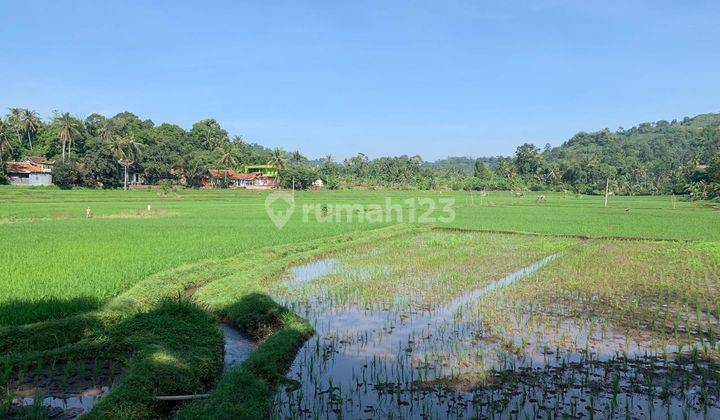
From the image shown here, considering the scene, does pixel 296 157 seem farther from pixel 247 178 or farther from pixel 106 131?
pixel 106 131

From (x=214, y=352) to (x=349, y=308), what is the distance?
318cm

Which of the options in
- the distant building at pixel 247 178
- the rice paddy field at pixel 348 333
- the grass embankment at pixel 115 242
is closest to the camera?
the rice paddy field at pixel 348 333

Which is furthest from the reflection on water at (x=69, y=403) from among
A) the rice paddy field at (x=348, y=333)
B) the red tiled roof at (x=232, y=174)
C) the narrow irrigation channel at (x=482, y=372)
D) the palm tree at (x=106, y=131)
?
the red tiled roof at (x=232, y=174)

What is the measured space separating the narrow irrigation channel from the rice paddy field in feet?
0.08

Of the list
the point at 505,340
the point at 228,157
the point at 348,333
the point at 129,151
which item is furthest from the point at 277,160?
the point at 505,340

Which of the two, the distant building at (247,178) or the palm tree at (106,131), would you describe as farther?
the distant building at (247,178)

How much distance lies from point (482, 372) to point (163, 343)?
3765 mm

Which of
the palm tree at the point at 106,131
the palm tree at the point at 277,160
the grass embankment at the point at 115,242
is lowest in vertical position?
the grass embankment at the point at 115,242

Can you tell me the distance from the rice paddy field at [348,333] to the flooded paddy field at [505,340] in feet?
0.09

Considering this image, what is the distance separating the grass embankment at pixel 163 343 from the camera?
14.8ft

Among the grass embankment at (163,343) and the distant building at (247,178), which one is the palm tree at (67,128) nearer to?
the distant building at (247,178)

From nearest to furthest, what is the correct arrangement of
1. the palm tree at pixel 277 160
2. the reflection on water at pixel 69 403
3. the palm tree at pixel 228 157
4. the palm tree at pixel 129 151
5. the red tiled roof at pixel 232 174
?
1. the reflection on water at pixel 69 403
2. the palm tree at pixel 129 151
3. the palm tree at pixel 228 157
4. the red tiled roof at pixel 232 174
5. the palm tree at pixel 277 160

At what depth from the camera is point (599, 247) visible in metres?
16.5

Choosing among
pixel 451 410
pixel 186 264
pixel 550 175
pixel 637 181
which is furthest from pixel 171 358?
pixel 637 181
